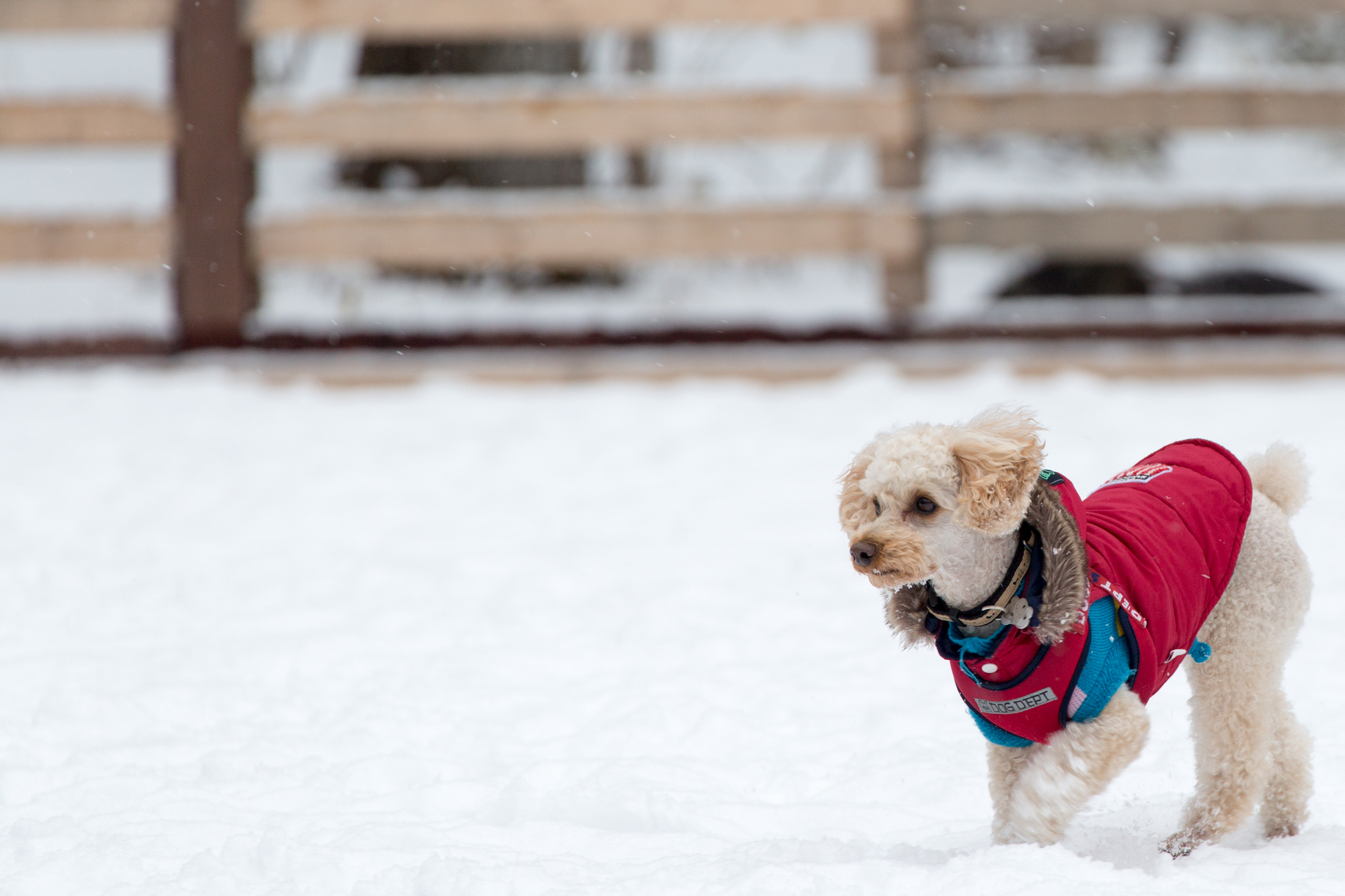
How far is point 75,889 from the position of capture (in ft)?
8.10

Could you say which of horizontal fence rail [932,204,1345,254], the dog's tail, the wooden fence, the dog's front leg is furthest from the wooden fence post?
the dog's front leg

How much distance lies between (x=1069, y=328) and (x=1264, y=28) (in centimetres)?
955

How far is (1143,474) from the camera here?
2.82 metres

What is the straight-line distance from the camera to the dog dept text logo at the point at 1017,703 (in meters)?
2.39

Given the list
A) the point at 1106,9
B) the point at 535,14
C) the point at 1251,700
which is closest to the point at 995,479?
the point at 1251,700

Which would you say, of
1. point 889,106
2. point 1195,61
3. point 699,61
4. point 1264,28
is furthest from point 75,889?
point 1195,61

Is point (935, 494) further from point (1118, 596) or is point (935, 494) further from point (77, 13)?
point (77, 13)

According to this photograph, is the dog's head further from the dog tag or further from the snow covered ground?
the snow covered ground

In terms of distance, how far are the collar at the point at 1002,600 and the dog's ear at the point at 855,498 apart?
0.19 m

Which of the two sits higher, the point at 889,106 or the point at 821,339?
the point at 889,106

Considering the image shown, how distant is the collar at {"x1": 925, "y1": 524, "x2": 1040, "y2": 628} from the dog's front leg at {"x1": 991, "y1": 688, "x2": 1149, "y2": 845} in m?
0.24

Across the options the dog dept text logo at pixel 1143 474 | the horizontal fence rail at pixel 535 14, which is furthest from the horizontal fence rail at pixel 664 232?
the dog dept text logo at pixel 1143 474

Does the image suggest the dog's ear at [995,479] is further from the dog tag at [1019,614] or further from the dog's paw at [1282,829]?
the dog's paw at [1282,829]

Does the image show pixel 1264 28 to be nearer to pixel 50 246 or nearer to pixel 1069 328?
pixel 1069 328
